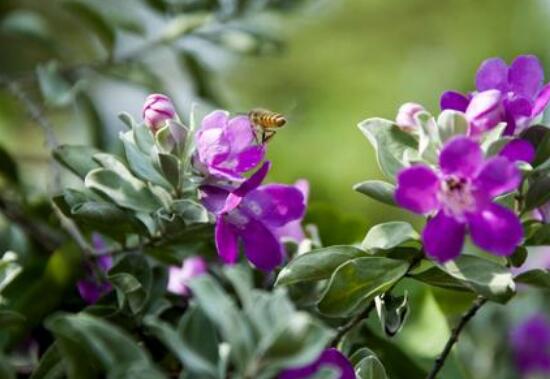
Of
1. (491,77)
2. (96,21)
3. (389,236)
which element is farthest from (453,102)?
(96,21)

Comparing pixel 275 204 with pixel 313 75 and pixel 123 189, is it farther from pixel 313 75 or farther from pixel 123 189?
pixel 313 75

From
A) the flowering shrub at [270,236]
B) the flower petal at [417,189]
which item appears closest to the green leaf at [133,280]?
the flowering shrub at [270,236]

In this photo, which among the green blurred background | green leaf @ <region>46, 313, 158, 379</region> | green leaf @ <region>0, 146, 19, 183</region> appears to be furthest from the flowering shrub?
green leaf @ <region>0, 146, 19, 183</region>

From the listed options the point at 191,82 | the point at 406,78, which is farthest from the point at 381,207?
the point at 191,82

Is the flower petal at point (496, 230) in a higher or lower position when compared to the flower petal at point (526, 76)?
lower

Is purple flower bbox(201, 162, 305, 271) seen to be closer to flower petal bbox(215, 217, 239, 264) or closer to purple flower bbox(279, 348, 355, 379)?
flower petal bbox(215, 217, 239, 264)

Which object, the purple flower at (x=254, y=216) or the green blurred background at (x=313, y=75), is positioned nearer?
the purple flower at (x=254, y=216)

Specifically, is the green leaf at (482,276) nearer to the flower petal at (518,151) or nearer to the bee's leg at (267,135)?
the flower petal at (518,151)

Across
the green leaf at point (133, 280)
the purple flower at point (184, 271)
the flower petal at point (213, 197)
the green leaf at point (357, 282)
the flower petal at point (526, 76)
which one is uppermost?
the flower petal at point (526, 76)
